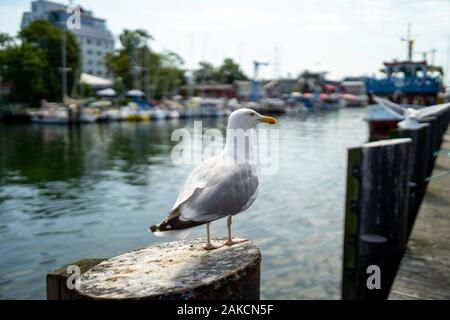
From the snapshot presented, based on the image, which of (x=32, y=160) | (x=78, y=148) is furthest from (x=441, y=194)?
(x=78, y=148)

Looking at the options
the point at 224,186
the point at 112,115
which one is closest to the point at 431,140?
the point at 224,186

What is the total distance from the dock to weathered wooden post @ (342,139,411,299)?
1.03 ft

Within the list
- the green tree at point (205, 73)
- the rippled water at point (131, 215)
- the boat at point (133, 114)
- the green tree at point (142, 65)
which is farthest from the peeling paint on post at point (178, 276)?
the green tree at point (205, 73)

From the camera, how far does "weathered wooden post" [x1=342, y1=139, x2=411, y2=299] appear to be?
5031 millimetres

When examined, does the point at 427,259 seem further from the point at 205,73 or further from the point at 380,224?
the point at 205,73

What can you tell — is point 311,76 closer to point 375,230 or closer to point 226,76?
point 226,76

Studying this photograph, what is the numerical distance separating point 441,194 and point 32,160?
65.1 feet

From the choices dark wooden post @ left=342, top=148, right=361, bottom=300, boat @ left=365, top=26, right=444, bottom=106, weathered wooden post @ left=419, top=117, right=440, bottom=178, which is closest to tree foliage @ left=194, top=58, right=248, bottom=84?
boat @ left=365, top=26, right=444, bottom=106

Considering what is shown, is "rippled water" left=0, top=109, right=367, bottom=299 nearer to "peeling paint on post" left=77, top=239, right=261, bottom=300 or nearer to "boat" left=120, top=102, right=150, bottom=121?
"peeling paint on post" left=77, top=239, right=261, bottom=300

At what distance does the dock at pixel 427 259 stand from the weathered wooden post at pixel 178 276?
2158 mm

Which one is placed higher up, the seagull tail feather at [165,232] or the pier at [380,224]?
the seagull tail feather at [165,232]

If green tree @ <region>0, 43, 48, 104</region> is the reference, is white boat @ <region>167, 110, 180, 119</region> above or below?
below

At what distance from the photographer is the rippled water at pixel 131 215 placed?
8211 mm

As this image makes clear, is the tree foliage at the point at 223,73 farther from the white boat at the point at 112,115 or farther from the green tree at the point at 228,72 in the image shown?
the white boat at the point at 112,115
